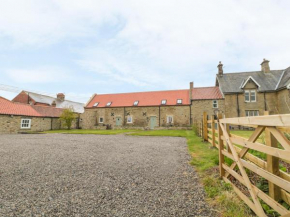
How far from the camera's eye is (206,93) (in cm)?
2733

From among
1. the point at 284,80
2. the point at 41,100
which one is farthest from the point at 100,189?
the point at 41,100

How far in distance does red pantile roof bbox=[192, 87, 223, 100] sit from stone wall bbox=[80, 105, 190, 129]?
2620 millimetres

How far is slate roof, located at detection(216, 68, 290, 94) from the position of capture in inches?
935

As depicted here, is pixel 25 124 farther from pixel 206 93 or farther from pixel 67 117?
pixel 206 93

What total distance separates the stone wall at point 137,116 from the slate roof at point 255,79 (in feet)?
23.5

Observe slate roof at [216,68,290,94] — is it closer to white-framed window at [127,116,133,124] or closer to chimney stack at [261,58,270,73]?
chimney stack at [261,58,270,73]

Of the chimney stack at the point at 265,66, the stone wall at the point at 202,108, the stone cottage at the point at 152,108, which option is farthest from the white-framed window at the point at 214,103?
the chimney stack at the point at 265,66

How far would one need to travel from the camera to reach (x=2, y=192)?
11.8 feet

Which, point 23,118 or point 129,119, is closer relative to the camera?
point 23,118

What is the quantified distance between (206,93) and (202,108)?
10.6 feet

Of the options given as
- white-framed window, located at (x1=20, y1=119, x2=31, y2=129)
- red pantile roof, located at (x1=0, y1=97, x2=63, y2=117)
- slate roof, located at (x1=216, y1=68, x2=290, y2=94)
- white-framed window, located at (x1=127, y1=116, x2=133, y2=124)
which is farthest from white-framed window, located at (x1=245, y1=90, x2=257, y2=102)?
white-framed window, located at (x1=20, y1=119, x2=31, y2=129)

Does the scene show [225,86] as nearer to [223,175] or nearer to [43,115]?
[223,175]

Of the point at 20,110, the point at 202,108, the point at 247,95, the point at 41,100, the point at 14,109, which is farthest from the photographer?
the point at 41,100

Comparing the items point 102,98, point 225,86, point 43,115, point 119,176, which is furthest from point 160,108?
point 119,176
